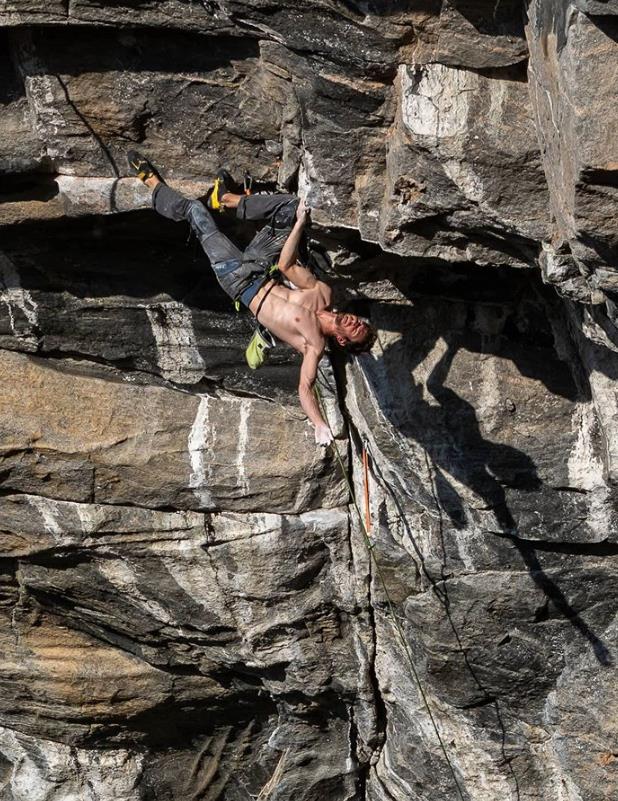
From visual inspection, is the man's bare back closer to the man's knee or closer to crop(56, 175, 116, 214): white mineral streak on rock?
the man's knee

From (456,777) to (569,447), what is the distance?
A: 367 centimetres

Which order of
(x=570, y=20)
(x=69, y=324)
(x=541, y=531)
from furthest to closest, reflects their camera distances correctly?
(x=69, y=324) < (x=541, y=531) < (x=570, y=20)

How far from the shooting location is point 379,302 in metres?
7.97

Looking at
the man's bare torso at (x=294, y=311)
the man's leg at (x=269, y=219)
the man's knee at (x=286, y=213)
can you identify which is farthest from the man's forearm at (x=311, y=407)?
the man's knee at (x=286, y=213)

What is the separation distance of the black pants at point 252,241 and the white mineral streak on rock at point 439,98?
126 centimetres

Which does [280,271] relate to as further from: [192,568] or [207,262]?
[192,568]

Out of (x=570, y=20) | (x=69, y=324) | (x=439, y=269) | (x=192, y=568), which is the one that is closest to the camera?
(x=570, y=20)

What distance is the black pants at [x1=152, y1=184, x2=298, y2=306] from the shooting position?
723 centimetres

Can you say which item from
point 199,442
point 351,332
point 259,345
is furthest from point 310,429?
point 351,332

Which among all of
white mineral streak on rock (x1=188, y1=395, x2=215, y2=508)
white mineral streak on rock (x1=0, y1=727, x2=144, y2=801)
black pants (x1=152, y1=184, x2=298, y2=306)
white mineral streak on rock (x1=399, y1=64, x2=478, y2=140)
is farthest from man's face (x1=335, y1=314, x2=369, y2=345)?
white mineral streak on rock (x1=0, y1=727, x2=144, y2=801)

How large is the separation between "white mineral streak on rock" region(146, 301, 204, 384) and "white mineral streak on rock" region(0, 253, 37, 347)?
958 millimetres

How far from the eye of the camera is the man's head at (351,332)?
6.88 metres

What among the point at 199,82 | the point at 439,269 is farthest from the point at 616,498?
the point at 199,82

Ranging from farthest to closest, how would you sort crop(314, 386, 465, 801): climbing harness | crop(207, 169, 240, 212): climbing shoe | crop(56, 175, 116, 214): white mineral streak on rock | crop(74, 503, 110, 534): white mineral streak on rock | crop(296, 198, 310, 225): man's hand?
crop(74, 503, 110, 534): white mineral streak on rock, crop(314, 386, 465, 801): climbing harness, crop(56, 175, 116, 214): white mineral streak on rock, crop(207, 169, 240, 212): climbing shoe, crop(296, 198, 310, 225): man's hand
